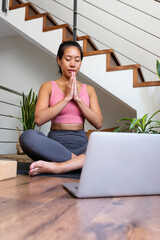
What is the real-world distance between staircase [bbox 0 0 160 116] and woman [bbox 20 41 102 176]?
67cm

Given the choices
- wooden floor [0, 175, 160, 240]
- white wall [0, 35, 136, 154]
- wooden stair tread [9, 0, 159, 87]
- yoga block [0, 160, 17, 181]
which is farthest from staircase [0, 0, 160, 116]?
wooden floor [0, 175, 160, 240]

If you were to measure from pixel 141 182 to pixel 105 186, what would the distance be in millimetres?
83

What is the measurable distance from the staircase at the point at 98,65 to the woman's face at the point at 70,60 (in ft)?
2.34

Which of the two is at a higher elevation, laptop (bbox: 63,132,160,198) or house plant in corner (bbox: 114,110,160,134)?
house plant in corner (bbox: 114,110,160,134)

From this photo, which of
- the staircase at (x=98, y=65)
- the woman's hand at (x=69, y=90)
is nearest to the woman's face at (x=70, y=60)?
the woman's hand at (x=69, y=90)

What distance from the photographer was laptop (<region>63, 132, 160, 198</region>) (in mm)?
538

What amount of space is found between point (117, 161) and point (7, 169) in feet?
1.55

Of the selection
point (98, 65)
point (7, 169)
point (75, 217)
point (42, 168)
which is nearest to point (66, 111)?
point (42, 168)

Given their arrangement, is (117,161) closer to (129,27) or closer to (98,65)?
(98,65)

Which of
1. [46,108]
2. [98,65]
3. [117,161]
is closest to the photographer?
[117,161]

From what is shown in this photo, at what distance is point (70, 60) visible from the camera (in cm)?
163

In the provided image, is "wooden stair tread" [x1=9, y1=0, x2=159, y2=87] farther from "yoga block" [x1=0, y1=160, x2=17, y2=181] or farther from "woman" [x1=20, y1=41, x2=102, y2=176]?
"yoga block" [x1=0, y1=160, x2=17, y2=181]

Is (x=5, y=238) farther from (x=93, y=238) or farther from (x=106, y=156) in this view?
(x=106, y=156)

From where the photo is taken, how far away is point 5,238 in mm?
328
